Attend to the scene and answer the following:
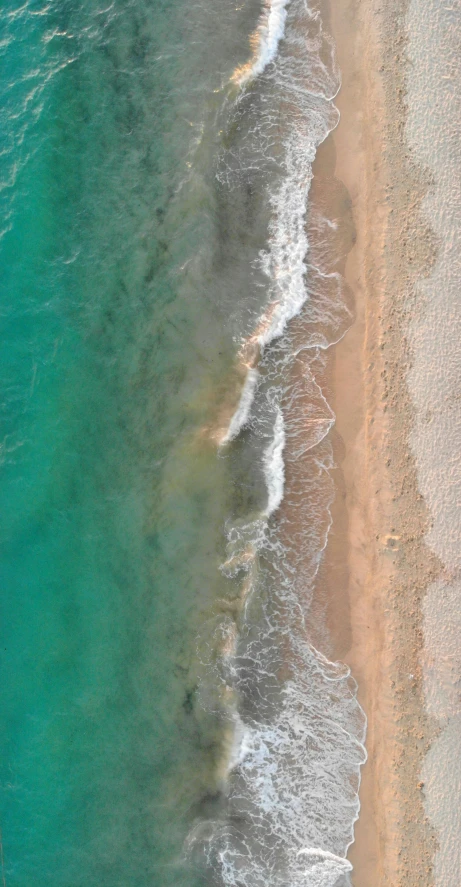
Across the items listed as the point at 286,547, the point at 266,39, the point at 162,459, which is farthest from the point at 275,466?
the point at 266,39

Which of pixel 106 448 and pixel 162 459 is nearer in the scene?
pixel 162 459

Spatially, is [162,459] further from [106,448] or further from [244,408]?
[244,408]

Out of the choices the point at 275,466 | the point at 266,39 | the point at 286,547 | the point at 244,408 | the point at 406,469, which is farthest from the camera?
the point at 266,39

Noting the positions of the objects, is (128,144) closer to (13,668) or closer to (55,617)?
(55,617)

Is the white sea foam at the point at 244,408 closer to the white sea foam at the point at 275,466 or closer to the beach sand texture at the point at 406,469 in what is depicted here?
the white sea foam at the point at 275,466

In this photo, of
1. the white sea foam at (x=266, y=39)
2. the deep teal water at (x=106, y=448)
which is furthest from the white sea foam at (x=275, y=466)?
Result: the white sea foam at (x=266, y=39)

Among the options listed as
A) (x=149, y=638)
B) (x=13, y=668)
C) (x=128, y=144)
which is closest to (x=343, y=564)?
(x=149, y=638)
